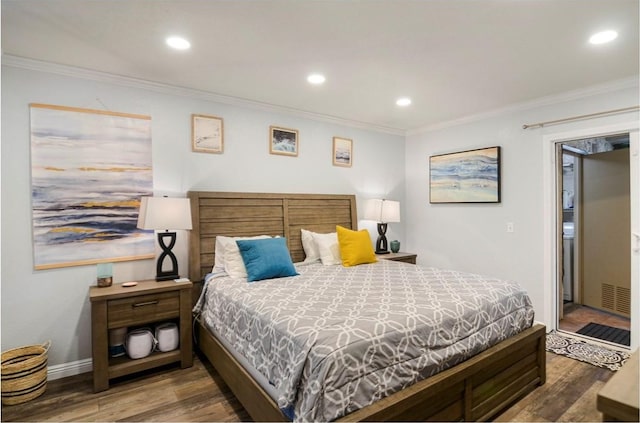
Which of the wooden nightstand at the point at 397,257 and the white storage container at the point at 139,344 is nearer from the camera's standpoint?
the white storage container at the point at 139,344

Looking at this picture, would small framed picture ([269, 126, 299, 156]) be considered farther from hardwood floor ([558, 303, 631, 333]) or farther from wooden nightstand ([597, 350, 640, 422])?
hardwood floor ([558, 303, 631, 333])

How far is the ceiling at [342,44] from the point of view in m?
1.96

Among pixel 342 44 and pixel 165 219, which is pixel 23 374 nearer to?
pixel 165 219

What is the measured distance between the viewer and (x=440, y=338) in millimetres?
1896

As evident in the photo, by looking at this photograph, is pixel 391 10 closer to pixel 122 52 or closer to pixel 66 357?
pixel 122 52

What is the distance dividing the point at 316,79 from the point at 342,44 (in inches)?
26.3

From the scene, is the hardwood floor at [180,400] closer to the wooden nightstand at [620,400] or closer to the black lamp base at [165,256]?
the black lamp base at [165,256]

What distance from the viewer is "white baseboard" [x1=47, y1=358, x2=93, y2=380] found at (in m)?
2.69

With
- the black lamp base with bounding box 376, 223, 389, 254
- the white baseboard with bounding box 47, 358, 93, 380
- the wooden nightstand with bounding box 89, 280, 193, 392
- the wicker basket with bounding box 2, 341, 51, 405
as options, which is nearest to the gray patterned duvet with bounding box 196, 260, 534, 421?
the wooden nightstand with bounding box 89, 280, 193, 392

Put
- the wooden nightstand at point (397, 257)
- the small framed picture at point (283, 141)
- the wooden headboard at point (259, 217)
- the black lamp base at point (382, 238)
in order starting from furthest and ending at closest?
the black lamp base at point (382, 238) < the wooden nightstand at point (397, 257) < the small framed picture at point (283, 141) < the wooden headboard at point (259, 217)

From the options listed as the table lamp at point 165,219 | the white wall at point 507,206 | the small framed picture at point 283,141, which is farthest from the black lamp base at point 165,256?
the white wall at point 507,206

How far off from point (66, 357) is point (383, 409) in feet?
8.76

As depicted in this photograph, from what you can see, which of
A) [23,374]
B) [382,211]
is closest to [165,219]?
[23,374]

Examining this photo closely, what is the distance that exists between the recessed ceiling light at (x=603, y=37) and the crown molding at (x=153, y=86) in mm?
2563
